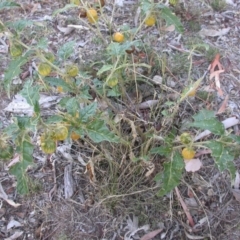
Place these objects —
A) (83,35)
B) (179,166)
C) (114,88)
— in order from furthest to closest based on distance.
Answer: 1. (83,35)
2. (114,88)
3. (179,166)

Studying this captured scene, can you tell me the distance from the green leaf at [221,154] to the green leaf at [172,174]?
0.13 meters

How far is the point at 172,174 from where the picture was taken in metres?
1.43

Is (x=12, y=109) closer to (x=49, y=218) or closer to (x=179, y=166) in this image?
(x=49, y=218)

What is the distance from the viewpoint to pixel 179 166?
1.44m

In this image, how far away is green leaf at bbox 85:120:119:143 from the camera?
129cm

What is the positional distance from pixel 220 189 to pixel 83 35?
1.15 m

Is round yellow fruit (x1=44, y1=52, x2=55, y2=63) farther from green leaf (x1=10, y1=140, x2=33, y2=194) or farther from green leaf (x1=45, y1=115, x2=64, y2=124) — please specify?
green leaf (x1=10, y1=140, x2=33, y2=194)

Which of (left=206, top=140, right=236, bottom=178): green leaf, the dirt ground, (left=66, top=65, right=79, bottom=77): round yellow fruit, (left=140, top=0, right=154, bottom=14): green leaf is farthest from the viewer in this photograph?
the dirt ground

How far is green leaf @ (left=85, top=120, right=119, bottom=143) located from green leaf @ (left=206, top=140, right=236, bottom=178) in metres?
0.30

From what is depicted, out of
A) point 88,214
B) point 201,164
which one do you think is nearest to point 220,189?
point 201,164

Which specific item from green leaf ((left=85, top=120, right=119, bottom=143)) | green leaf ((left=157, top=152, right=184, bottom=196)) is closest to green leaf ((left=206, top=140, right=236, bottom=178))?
green leaf ((left=157, top=152, right=184, bottom=196))

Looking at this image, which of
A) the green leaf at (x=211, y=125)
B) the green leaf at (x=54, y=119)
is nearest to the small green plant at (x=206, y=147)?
the green leaf at (x=211, y=125)

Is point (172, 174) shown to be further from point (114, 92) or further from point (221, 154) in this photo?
point (114, 92)

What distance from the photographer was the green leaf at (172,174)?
56.1 inches
